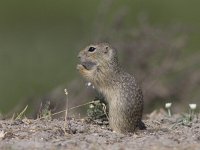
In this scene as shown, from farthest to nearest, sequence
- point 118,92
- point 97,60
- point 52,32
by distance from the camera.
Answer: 1. point 52,32
2. point 97,60
3. point 118,92

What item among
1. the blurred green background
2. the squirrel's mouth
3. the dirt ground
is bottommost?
the dirt ground

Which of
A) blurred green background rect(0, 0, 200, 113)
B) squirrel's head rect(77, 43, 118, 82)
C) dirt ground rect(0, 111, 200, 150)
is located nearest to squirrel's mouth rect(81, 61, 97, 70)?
squirrel's head rect(77, 43, 118, 82)

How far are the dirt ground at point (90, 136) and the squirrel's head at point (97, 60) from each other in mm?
536

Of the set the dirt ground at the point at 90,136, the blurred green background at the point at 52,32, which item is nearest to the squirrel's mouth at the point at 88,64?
the dirt ground at the point at 90,136

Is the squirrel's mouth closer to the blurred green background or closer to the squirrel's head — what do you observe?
the squirrel's head

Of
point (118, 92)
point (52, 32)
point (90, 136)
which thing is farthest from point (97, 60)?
point (52, 32)

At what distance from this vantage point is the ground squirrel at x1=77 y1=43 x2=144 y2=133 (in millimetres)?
9164

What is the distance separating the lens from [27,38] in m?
22.9

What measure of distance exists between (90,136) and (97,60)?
62.2 inches

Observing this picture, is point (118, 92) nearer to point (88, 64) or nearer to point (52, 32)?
point (88, 64)

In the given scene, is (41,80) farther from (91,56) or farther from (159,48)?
(91,56)

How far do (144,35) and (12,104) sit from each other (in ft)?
12.7

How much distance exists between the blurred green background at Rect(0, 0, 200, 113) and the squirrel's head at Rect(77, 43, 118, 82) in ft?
16.1

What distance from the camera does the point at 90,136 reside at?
8484mm
